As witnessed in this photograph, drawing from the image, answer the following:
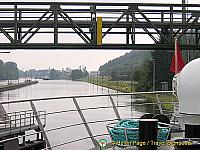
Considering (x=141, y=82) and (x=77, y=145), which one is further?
(x=141, y=82)

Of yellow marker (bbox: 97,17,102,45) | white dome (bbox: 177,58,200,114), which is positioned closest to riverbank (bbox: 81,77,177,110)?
white dome (bbox: 177,58,200,114)

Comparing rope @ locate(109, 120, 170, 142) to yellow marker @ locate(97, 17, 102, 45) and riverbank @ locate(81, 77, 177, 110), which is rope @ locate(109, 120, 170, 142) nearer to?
riverbank @ locate(81, 77, 177, 110)

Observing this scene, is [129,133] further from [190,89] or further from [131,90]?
[131,90]

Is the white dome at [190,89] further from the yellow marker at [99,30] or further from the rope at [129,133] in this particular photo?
the yellow marker at [99,30]

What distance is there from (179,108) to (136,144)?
184 cm

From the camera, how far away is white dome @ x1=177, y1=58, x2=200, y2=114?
657 cm

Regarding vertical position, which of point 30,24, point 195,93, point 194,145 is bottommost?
point 194,145

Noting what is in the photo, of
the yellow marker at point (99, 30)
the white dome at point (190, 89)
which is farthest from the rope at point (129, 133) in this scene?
the yellow marker at point (99, 30)

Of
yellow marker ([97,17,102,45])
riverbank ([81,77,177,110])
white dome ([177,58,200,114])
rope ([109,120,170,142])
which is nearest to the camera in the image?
rope ([109,120,170,142])

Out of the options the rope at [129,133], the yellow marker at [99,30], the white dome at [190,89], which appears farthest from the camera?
the yellow marker at [99,30]

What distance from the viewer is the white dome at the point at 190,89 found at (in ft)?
21.6

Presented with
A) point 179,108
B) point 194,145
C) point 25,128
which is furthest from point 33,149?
point 194,145

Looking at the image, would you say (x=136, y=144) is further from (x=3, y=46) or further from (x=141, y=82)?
(x=141, y=82)

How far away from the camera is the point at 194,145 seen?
5.52 meters
